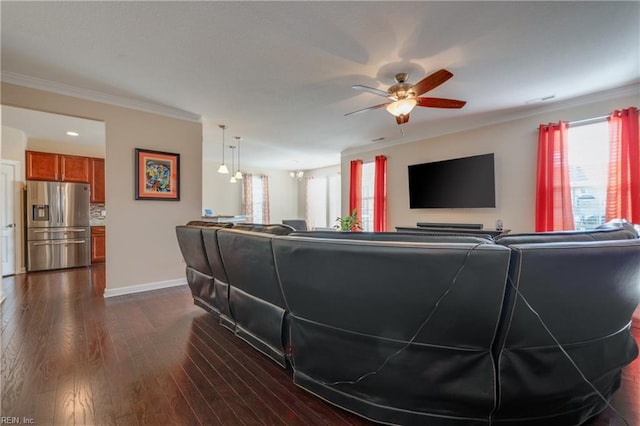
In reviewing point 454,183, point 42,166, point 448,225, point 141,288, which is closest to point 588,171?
point 454,183

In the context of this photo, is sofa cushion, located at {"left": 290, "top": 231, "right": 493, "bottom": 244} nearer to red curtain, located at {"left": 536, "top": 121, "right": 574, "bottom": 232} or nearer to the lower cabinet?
red curtain, located at {"left": 536, "top": 121, "right": 574, "bottom": 232}

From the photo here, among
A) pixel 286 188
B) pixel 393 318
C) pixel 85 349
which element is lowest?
pixel 85 349

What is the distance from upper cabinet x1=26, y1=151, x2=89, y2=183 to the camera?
501 cm

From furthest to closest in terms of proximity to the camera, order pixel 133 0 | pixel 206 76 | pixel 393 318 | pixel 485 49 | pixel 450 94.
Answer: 1. pixel 450 94
2. pixel 206 76
3. pixel 485 49
4. pixel 133 0
5. pixel 393 318

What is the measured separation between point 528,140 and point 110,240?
5949 millimetres

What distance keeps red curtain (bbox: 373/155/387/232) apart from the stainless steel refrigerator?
5.94 m

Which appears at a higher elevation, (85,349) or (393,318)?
(393,318)

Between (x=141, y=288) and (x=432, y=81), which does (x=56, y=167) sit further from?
(x=432, y=81)

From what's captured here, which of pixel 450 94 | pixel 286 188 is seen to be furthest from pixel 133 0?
pixel 286 188

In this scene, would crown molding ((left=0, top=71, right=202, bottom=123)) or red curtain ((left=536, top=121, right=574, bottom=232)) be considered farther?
red curtain ((left=536, top=121, right=574, bottom=232))

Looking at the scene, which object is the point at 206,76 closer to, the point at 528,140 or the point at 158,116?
the point at 158,116

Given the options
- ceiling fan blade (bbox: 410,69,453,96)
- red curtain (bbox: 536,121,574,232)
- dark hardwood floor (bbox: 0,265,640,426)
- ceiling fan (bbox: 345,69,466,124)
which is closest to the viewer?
dark hardwood floor (bbox: 0,265,640,426)

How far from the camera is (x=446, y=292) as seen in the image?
43.2 inches

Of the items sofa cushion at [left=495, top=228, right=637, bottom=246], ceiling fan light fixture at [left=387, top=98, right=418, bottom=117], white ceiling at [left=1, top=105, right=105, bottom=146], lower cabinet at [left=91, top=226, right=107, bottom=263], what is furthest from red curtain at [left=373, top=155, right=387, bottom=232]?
lower cabinet at [left=91, top=226, right=107, bottom=263]
